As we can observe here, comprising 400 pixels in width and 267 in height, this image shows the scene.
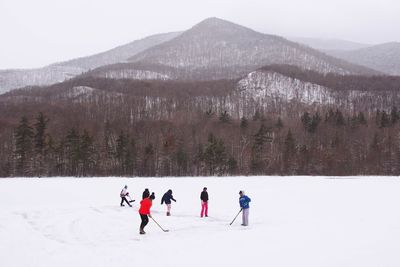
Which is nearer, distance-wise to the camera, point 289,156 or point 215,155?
point 215,155

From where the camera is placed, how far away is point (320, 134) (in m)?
104
